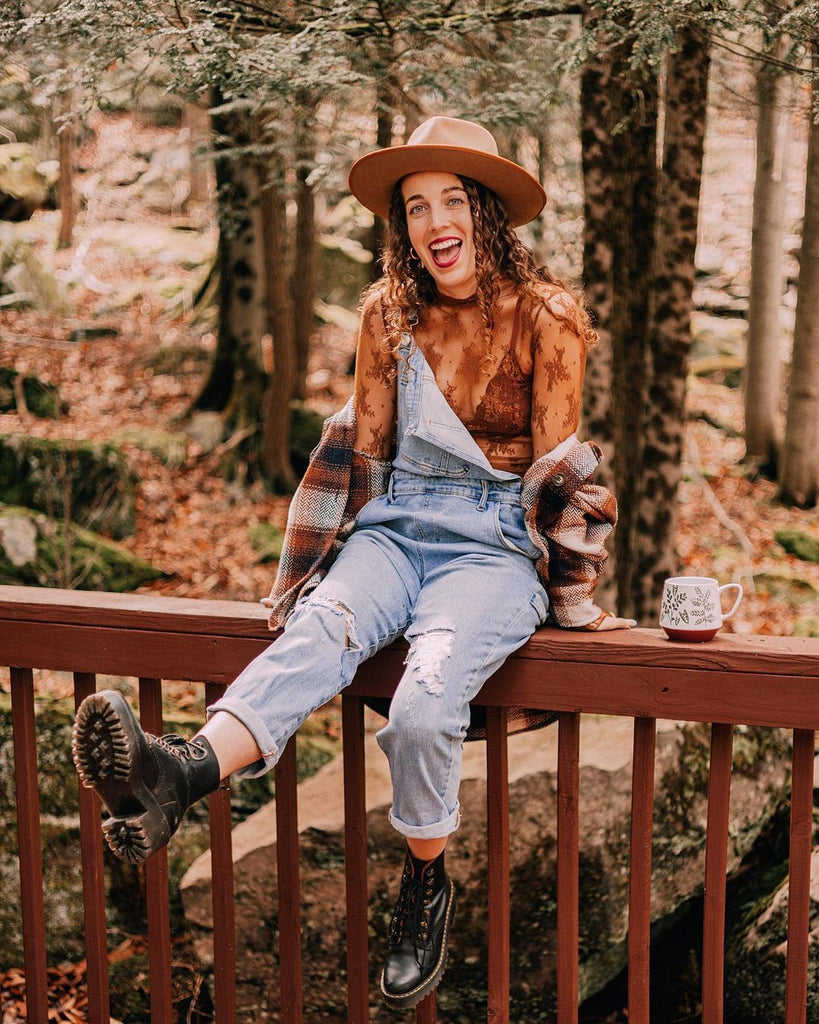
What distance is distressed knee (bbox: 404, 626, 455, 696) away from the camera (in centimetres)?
204

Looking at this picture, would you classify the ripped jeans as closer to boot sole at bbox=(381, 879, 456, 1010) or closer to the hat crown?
boot sole at bbox=(381, 879, 456, 1010)

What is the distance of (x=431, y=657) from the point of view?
81.6 inches

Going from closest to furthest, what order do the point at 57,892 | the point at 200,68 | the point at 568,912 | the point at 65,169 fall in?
the point at 568,912 → the point at 200,68 → the point at 57,892 → the point at 65,169

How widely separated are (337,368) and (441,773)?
10.3 meters

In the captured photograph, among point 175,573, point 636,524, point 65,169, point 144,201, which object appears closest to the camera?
point 636,524

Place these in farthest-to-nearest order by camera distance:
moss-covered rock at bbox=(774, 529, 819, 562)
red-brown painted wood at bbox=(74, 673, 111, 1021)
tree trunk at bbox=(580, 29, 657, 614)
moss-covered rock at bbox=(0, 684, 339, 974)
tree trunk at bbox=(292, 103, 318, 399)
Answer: tree trunk at bbox=(292, 103, 318, 399), moss-covered rock at bbox=(774, 529, 819, 562), tree trunk at bbox=(580, 29, 657, 614), moss-covered rock at bbox=(0, 684, 339, 974), red-brown painted wood at bbox=(74, 673, 111, 1021)

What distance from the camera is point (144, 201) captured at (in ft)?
60.0

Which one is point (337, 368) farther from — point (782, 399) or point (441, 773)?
point (441, 773)

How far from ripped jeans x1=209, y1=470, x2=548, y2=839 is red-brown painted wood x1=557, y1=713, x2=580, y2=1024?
0.86 feet

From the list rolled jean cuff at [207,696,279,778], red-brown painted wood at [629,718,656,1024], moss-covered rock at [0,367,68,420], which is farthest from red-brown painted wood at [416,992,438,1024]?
moss-covered rock at [0,367,68,420]

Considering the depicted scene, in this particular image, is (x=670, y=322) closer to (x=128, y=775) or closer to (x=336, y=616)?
(x=336, y=616)

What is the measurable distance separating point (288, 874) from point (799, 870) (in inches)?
44.5

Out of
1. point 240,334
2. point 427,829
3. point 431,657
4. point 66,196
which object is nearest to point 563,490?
point 431,657

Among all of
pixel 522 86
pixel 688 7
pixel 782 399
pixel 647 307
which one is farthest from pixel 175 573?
pixel 782 399
